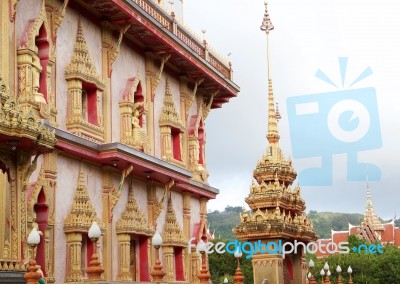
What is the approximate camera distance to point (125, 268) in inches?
854

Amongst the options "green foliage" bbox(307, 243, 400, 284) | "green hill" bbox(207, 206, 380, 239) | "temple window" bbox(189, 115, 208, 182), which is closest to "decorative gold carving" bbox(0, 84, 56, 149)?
"temple window" bbox(189, 115, 208, 182)

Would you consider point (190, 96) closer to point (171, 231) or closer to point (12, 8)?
point (171, 231)

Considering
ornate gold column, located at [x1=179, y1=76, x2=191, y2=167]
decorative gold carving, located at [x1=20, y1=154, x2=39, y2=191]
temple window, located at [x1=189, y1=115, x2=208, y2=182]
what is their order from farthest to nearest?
temple window, located at [x1=189, y1=115, x2=208, y2=182] → ornate gold column, located at [x1=179, y1=76, x2=191, y2=167] → decorative gold carving, located at [x1=20, y1=154, x2=39, y2=191]

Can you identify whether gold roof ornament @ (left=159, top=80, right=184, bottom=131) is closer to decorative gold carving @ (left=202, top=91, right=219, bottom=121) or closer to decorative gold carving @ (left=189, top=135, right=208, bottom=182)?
decorative gold carving @ (left=189, top=135, right=208, bottom=182)

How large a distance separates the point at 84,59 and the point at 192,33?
794 cm

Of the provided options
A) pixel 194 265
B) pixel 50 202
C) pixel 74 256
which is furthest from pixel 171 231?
pixel 50 202

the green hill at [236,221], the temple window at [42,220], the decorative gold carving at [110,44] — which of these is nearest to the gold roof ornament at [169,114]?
the decorative gold carving at [110,44]

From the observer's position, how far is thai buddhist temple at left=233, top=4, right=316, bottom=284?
24781 mm

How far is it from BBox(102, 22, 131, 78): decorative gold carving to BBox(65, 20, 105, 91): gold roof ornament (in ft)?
3.55

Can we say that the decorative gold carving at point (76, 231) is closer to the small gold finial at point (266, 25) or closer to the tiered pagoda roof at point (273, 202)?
the tiered pagoda roof at point (273, 202)

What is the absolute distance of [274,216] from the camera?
82.7 feet

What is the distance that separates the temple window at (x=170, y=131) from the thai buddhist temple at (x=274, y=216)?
9.04 feet

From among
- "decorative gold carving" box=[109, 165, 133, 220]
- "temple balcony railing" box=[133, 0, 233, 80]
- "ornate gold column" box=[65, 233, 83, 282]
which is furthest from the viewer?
"temple balcony railing" box=[133, 0, 233, 80]

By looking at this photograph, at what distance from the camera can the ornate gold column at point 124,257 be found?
21.6 metres
